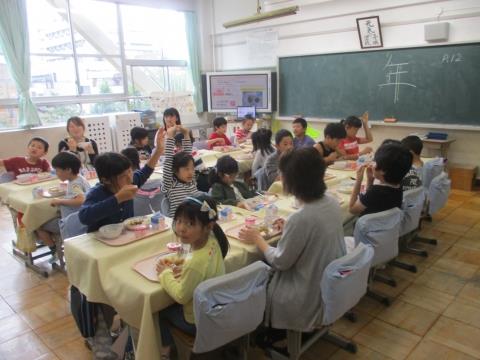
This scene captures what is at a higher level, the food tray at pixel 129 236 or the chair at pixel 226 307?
the food tray at pixel 129 236

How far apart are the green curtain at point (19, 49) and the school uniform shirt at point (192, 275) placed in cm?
548

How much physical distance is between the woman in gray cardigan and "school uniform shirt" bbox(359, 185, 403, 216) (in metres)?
0.78

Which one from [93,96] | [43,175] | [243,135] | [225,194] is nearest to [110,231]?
[225,194]

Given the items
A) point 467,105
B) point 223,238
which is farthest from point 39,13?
point 467,105

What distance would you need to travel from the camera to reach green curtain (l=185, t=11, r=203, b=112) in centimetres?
816

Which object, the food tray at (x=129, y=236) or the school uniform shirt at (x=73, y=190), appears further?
the school uniform shirt at (x=73, y=190)

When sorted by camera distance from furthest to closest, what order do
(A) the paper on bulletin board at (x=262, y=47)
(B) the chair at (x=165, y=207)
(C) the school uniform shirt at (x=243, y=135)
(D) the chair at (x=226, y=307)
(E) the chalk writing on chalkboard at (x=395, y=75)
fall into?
(A) the paper on bulletin board at (x=262, y=47) → (C) the school uniform shirt at (x=243, y=135) → (E) the chalk writing on chalkboard at (x=395, y=75) → (B) the chair at (x=165, y=207) → (D) the chair at (x=226, y=307)

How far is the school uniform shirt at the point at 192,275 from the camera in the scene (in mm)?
1635

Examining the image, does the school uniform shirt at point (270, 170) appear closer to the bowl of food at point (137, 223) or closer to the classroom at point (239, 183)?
the classroom at point (239, 183)

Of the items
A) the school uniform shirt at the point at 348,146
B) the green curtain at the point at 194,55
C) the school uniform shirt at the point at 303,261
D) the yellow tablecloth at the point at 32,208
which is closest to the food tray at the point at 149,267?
the school uniform shirt at the point at 303,261

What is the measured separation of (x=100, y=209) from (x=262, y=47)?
6233 mm

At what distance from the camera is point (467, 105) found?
534cm

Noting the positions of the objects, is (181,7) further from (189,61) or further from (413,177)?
(413,177)

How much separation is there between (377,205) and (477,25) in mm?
4017
